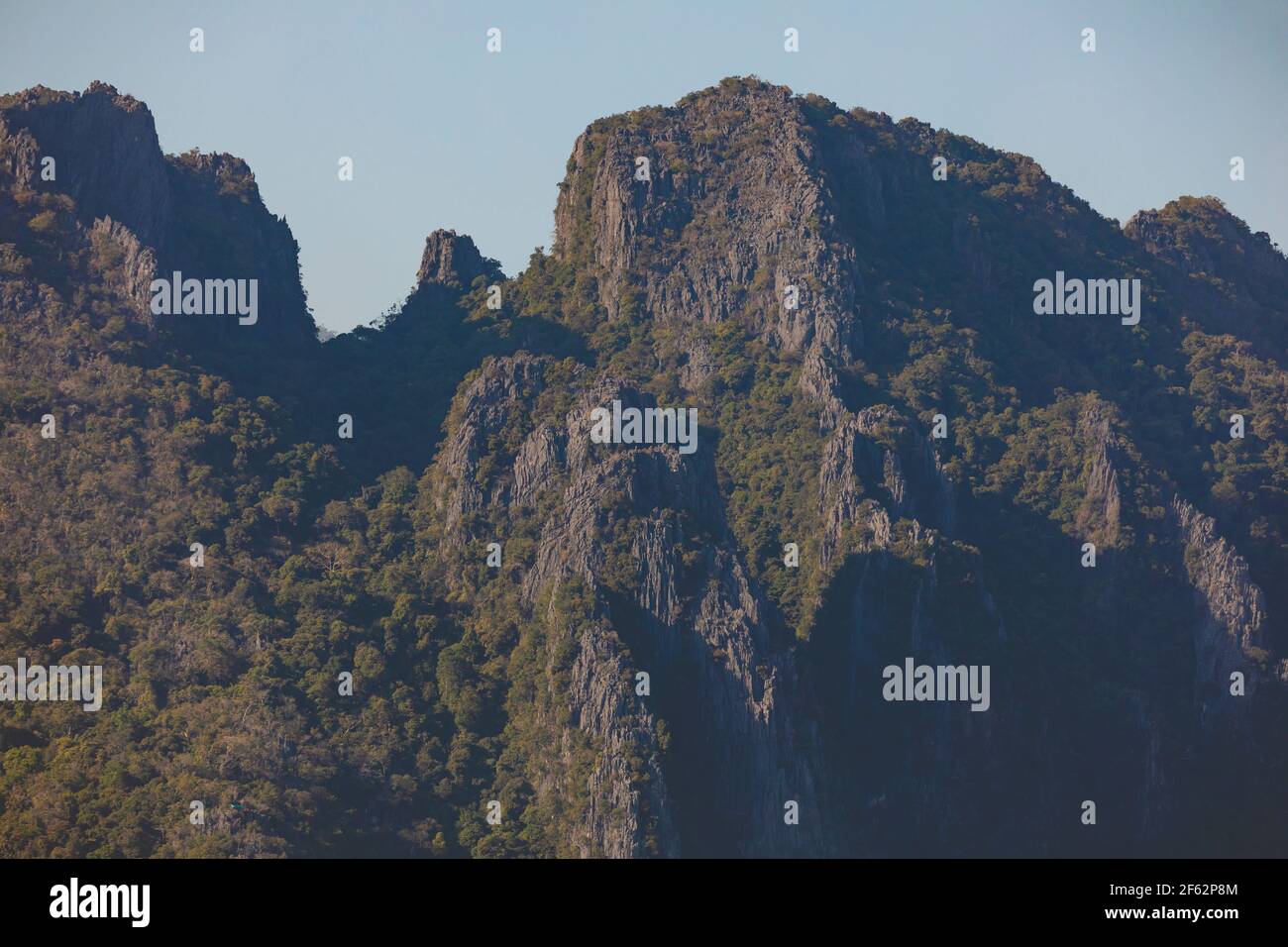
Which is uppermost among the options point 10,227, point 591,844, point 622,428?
point 10,227

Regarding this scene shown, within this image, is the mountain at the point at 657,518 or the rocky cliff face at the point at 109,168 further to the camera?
the rocky cliff face at the point at 109,168

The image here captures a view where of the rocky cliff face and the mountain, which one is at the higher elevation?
the rocky cliff face

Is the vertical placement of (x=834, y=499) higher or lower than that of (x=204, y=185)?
lower

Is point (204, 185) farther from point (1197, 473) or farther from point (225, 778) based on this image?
point (1197, 473)
